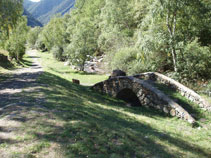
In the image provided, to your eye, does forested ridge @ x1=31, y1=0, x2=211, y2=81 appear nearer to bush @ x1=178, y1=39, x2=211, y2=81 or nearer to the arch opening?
bush @ x1=178, y1=39, x2=211, y2=81

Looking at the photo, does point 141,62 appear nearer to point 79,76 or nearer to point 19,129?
point 79,76

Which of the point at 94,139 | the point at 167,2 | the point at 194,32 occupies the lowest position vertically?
the point at 94,139

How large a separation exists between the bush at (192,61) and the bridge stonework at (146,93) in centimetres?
542

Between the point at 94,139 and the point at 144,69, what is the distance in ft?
49.0

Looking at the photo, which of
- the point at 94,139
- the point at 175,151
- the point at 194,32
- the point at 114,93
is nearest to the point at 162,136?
the point at 175,151

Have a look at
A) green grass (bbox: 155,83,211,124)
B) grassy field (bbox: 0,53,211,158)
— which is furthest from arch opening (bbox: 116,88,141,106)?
grassy field (bbox: 0,53,211,158)

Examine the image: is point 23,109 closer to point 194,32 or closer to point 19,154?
point 19,154

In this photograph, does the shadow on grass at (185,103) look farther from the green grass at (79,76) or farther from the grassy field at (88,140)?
the green grass at (79,76)

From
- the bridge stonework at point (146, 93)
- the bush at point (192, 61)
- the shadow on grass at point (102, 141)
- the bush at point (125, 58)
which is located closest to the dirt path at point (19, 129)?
the shadow on grass at point (102, 141)

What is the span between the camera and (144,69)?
19.0m

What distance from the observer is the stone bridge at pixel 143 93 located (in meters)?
9.31

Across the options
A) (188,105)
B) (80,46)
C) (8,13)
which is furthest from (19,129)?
(80,46)

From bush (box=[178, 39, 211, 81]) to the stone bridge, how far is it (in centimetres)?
313

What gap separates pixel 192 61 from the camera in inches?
610
